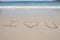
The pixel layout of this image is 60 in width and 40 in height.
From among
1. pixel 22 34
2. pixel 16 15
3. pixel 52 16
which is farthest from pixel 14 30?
pixel 52 16

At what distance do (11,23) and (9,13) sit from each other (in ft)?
0.66

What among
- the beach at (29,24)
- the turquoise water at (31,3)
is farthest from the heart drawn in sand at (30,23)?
the turquoise water at (31,3)

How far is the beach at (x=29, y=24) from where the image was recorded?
2.15 ft

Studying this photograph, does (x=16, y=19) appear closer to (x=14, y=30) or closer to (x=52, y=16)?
(x=14, y=30)

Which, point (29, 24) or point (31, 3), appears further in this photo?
point (31, 3)

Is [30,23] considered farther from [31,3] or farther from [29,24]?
[31,3]

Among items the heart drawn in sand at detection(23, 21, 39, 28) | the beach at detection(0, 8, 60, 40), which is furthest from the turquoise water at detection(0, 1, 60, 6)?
the heart drawn in sand at detection(23, 21, 39, 28)

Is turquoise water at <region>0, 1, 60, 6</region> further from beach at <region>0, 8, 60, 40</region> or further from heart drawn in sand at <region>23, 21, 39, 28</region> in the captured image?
heart drawn in sand at <region>23, 21, 39, 28</region>

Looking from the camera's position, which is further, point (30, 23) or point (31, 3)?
point (31, 3)

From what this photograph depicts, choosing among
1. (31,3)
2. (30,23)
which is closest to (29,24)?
(30,23)

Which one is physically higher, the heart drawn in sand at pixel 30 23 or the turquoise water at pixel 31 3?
the turquoise water at pixel 31 3

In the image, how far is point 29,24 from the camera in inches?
31.4

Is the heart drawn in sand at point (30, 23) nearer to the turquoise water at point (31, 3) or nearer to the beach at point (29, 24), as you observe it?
the beach at point (29, 24)

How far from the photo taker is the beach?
656mm
